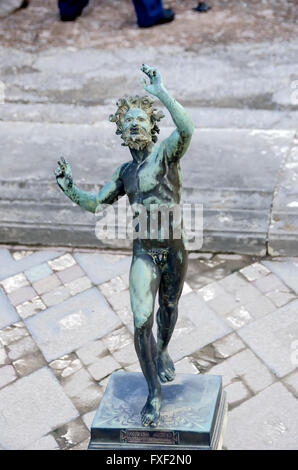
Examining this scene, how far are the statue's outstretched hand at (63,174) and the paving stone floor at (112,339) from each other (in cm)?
180

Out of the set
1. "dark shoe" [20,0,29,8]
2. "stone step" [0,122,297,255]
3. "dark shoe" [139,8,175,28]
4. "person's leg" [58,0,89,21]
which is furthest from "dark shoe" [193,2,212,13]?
"stone step" [0,122,297,255]

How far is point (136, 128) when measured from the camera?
3984 millimetres

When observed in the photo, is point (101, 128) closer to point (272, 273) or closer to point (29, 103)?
point (29, 103)

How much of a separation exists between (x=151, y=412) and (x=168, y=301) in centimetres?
62

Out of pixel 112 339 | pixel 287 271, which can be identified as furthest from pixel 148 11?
pixel 112 339

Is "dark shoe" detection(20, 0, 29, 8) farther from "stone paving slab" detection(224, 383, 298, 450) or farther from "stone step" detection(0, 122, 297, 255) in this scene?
"stone paving slab" detection(224, 383, 298, 450)

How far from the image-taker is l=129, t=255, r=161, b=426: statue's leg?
408cm

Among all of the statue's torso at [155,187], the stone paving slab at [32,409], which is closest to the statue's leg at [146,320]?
the statue's torso at [155,187]

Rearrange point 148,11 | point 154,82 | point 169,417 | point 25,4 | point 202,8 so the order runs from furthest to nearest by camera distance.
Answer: point 25,4
point 202,8
point 148,11
point 169,417
point 154,82

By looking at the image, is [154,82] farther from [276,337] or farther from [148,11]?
[148,11]

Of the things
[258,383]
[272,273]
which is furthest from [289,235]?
[258,383]

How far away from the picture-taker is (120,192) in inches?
168

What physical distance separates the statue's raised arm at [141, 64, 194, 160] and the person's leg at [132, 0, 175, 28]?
6543 millimetres
